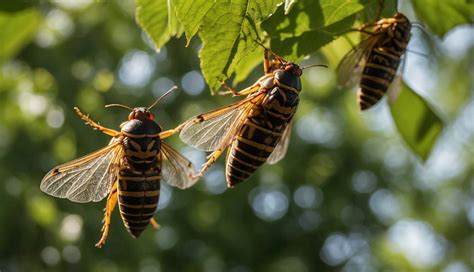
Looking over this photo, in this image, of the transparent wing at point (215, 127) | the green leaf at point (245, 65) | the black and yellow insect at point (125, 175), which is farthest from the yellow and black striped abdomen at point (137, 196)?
the green leaf at point (245, 65)

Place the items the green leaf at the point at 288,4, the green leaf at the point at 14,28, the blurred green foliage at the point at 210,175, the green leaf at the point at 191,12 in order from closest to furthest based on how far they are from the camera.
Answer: the green leaf at the point at 191,12
the green leaf at the point at 288,4
the green leaf at the point at 14,28
the blurred green foliage at the point at 210,175

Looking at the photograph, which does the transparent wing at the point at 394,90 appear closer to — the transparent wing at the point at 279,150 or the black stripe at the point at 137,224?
the transparent wing at the point at 279,150

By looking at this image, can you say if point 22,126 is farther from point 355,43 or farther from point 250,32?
point 250,32

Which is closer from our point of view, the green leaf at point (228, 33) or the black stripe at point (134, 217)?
the green leaf at point (228, 33)

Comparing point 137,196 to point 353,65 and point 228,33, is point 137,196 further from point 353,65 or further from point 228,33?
point 353,65

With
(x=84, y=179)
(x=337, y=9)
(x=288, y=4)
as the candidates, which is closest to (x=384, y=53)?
(x=337, y=9)

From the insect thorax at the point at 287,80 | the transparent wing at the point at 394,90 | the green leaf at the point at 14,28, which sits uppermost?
the insect thorax at the point at 287,80

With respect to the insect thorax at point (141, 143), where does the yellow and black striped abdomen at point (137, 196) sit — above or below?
below

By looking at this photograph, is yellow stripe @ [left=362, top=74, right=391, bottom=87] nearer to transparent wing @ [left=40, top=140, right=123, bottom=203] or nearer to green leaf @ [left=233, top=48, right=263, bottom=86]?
green leaf @ [left=233, top=48, right=263, bottom=86]
